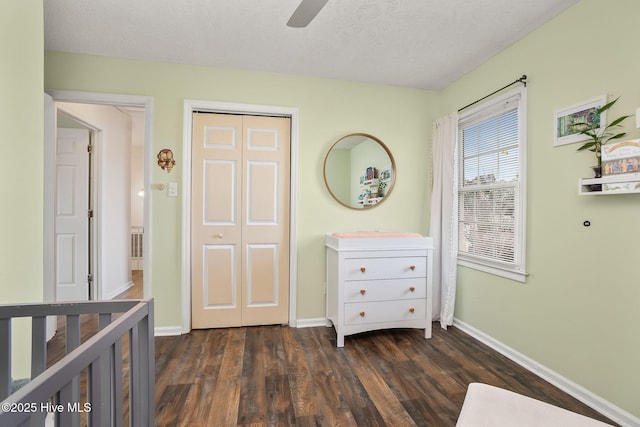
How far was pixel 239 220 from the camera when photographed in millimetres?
2926

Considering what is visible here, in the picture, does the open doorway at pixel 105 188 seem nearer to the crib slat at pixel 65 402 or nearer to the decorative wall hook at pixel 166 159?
the decorative wall hook at pixel 166 159

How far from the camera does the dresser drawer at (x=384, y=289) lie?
2.60m

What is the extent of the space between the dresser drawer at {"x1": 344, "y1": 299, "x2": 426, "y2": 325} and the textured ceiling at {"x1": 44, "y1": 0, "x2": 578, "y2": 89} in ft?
6.90

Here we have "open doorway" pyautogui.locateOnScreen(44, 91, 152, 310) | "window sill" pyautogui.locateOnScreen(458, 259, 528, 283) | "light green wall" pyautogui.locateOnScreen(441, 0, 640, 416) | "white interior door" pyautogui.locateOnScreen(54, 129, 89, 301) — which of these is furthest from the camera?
"white interior door" pyautogui.locateOnScreen(54, 129, 89, 301)

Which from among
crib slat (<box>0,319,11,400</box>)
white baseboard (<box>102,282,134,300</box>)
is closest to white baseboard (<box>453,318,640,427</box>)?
crib slat (<box>0,319,11,400</box>)

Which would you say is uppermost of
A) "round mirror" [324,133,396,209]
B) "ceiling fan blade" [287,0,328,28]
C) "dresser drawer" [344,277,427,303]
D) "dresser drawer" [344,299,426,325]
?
"ceiling fan blade" [287,0,328,28]

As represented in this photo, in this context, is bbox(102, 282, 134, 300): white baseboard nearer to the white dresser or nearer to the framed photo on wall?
the white dresser

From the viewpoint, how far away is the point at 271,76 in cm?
292

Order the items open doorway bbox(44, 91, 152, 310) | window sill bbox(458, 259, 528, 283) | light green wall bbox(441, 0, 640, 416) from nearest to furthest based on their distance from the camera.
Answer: light green wall bbox(441, 0, 640, 416) < window sill bbox(458, 259, 528, 283) < open doorway bbox(44, 91, 152, 310)

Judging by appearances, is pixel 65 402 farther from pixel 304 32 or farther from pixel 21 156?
pixel 304 32

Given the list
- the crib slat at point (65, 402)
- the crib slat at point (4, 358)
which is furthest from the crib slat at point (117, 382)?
the crib slat at point (4, 358)

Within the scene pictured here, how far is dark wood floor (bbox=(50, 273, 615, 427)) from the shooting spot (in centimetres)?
170

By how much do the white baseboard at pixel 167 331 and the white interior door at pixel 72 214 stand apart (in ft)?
4.38

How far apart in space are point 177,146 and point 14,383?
1939 mm
